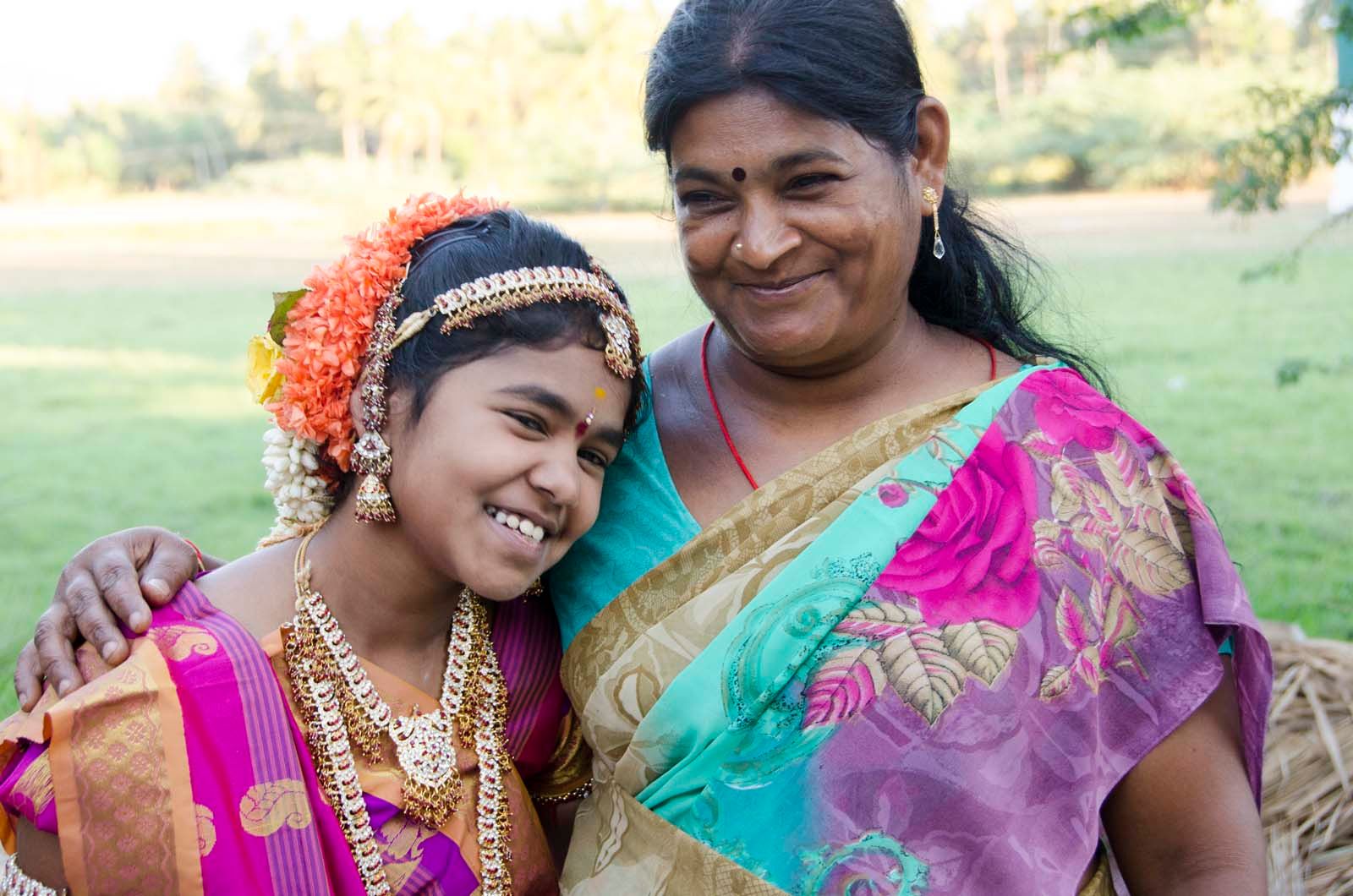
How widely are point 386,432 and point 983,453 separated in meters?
1.02

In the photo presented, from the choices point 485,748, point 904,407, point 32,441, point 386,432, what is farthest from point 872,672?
point 32,441

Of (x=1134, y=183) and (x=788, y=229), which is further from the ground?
(x=788, y=229)

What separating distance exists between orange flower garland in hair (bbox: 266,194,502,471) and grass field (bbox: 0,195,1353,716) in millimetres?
561

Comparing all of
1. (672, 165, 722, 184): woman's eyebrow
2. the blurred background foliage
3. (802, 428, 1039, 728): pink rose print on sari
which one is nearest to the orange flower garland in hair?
(672, 165, 722, 184): woman's eyebrow

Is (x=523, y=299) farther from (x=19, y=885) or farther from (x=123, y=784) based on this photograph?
(x=19, y=885)

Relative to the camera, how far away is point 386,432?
2.21 metres

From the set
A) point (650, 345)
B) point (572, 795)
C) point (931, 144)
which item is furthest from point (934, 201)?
point (650, 345)

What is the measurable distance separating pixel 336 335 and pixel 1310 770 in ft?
9.30

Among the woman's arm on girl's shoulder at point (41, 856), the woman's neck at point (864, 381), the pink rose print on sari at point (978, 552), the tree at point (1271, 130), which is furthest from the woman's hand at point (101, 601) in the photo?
the tree at point (1271, 130)

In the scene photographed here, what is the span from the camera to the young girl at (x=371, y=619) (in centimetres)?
200

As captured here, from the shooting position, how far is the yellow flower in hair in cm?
232

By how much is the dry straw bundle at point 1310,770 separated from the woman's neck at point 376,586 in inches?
86.4

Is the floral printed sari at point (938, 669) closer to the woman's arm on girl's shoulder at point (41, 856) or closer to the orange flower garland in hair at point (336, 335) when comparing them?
the orange flower garland in hair at point (336, 335)

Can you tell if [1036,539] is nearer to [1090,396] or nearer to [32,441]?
[1090,396]
